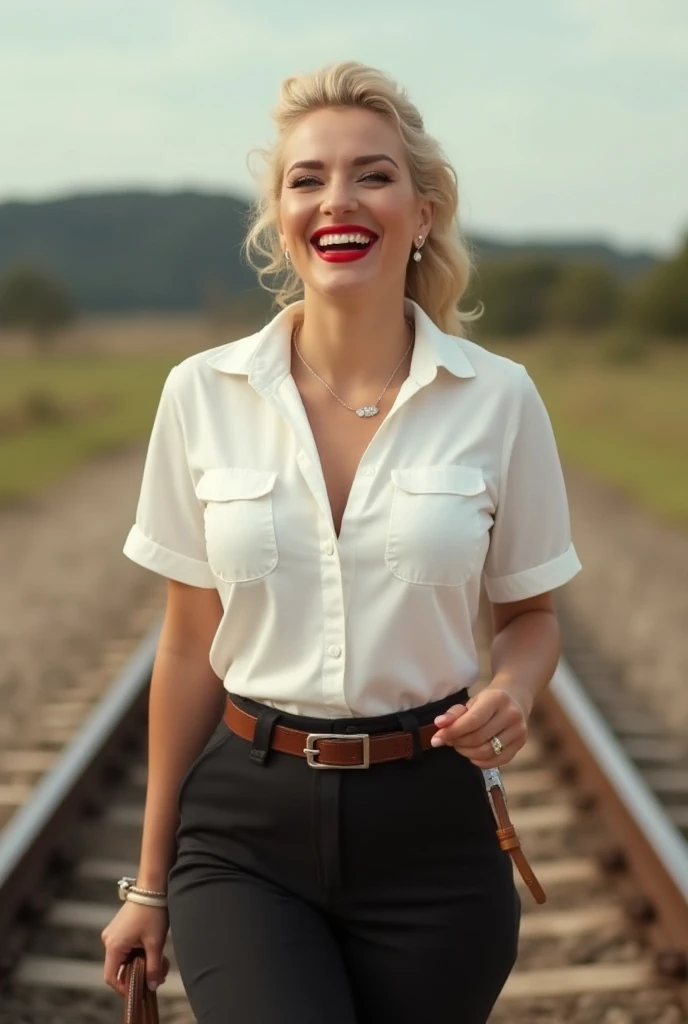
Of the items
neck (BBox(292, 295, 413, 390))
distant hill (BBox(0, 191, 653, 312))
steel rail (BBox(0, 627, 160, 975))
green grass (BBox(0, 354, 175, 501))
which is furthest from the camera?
distant hill (BBox(0, 191, 653, 312))

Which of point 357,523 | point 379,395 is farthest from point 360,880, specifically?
point 379,395

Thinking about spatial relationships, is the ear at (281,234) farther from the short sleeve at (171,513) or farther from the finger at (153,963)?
the finger at (153,963)

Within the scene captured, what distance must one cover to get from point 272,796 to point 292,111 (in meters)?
1.17

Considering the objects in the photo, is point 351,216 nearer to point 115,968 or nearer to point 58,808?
point 115,968

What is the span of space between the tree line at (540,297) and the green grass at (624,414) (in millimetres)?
1053

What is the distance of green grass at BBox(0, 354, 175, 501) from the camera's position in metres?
19.3

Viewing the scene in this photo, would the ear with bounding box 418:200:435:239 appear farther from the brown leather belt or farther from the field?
the field

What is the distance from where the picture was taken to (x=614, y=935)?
3840 mm

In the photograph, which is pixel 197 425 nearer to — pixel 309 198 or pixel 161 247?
pixel 309 198

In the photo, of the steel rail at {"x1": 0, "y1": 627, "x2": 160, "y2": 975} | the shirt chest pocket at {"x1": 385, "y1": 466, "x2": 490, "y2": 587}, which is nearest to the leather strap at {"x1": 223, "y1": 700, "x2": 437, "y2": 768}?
the shirt chest pocket at {"x1": 385, "y1": 466, "x2": 490, "y2": 587}

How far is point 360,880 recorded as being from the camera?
2.21 metres

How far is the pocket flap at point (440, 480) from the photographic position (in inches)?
88.2

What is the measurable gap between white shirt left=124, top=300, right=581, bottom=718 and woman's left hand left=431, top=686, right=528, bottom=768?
0.48 feet

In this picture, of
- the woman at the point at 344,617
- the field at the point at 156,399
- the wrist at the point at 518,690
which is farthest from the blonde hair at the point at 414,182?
the field at the point at 156,399
